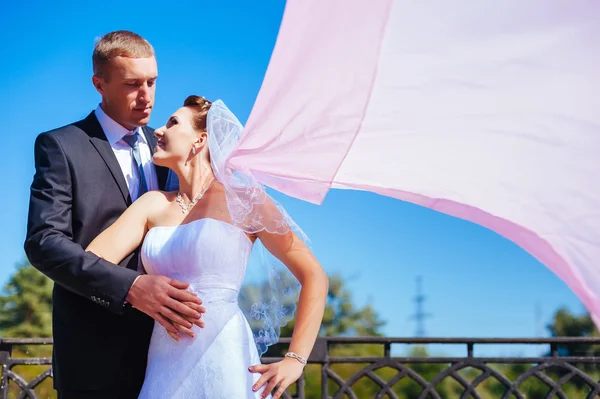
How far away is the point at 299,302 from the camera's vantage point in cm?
255

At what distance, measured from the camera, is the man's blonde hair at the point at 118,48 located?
3078 millimetres

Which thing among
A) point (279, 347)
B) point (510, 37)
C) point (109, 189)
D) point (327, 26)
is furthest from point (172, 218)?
point (279, 347)

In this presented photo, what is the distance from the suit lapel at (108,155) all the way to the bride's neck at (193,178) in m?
0.24

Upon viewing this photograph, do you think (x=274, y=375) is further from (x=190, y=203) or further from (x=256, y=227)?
(x=190, y=203)

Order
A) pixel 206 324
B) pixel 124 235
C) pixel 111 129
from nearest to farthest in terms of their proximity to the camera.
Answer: pixel 206 324, pixel 124 235, pixel 111 129

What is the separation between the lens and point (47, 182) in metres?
2.85

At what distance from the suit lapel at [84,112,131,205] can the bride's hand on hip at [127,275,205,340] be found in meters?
0.52

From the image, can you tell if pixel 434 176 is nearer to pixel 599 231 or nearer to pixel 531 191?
pixel 531 191

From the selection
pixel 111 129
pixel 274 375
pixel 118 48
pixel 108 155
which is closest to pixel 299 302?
pixel 274 375

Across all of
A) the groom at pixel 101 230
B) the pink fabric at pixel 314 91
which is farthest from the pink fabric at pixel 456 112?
the groom at pixel 101 230

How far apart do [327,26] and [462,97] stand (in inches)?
17.9

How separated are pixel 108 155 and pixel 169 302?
2.57 feet

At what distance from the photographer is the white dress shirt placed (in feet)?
10.1

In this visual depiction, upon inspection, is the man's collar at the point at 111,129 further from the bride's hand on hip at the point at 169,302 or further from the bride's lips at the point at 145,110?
the bride's hand on hip at the point at 169,302
